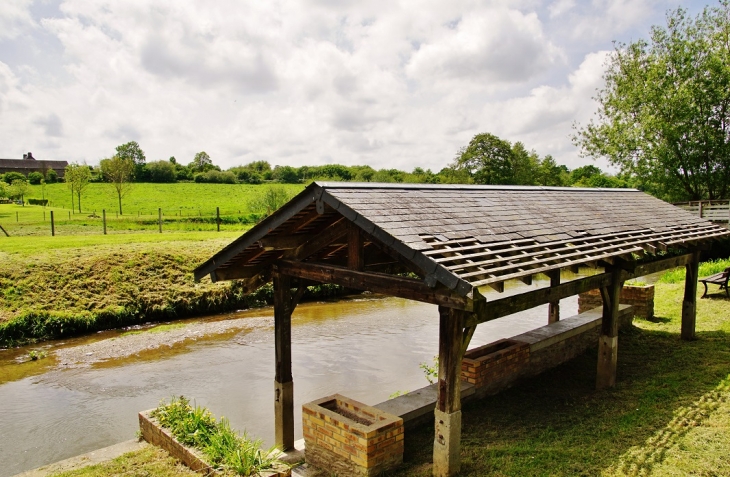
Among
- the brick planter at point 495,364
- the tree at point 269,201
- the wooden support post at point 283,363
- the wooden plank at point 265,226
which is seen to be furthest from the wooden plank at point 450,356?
the tree at point 269,201

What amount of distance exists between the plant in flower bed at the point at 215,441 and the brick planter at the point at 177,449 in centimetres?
6

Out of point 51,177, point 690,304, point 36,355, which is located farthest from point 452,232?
point 51,177

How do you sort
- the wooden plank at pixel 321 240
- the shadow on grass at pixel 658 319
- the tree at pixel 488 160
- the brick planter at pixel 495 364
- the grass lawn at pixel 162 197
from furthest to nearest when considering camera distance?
the tree at pixel 488 160 → the grass lawn at pixel 162 197 → the shadow on grass at pixel 658 319 → the brick planter at pixel 495 364 → the wooden plank at pixel 321 240

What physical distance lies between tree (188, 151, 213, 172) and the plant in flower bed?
72.3m

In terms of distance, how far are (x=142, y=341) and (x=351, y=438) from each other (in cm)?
1022

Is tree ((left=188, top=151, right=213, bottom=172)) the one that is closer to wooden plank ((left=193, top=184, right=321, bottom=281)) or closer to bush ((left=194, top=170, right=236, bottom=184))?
bush ((left=194, top=170, right=236, bottom=184))

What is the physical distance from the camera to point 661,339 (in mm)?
10219

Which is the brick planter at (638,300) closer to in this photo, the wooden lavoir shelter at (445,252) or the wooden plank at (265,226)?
the wooden lavoir shelter at (445,252)

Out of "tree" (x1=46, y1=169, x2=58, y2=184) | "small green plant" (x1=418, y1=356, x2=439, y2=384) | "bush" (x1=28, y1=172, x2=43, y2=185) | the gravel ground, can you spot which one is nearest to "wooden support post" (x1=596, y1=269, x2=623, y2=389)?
"small green plant" (x1=418, y1=356, x2=439, y2=384)

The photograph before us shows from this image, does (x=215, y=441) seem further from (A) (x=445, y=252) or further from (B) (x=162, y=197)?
(B) (x=162, y=197)

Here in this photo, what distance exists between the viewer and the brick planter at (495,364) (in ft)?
23.5

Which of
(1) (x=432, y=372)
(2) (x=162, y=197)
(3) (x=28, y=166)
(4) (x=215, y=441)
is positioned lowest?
(1) (x=432, y=372)

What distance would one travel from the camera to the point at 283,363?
21.5 ft

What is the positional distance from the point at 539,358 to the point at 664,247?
8.81 ft
